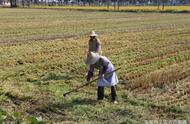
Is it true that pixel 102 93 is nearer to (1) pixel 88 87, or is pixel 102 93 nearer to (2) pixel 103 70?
(2) pixel 103 70

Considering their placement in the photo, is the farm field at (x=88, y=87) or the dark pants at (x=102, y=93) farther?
the dark pants at (x=102, y=93)

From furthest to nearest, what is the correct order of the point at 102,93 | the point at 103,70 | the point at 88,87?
the point at 88,87
the point at 102,93
the point at 103,70

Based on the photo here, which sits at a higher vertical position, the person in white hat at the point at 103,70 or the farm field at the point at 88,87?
the person in white hat at the point at 103,70

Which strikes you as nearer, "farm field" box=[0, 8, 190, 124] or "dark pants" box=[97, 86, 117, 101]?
"farm field" box=[0, 8, 190, 124]

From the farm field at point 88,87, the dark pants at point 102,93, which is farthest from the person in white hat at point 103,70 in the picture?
the farm field at point 88,87

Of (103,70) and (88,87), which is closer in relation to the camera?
(103,70)

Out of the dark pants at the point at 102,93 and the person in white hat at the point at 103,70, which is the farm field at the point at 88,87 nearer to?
the dark pants at the point at 102,93

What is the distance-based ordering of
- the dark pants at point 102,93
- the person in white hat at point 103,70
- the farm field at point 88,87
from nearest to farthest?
the farm field at point 88,87, the person in white hat at point 103,70, the dark pants at point 102,93

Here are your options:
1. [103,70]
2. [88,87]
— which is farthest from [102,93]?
[88,87]

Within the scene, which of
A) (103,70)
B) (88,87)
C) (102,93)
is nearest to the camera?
(103,70)

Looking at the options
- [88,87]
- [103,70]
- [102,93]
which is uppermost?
[103,70]

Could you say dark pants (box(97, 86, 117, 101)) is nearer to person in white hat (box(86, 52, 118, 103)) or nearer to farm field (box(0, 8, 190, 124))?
person in white hat (box(86, 52, 118, 103))

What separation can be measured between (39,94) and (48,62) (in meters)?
4.88

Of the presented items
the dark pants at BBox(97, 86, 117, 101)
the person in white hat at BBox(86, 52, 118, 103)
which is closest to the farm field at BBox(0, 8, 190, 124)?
the dark pants at BBox(97, 86, 117, 101)
